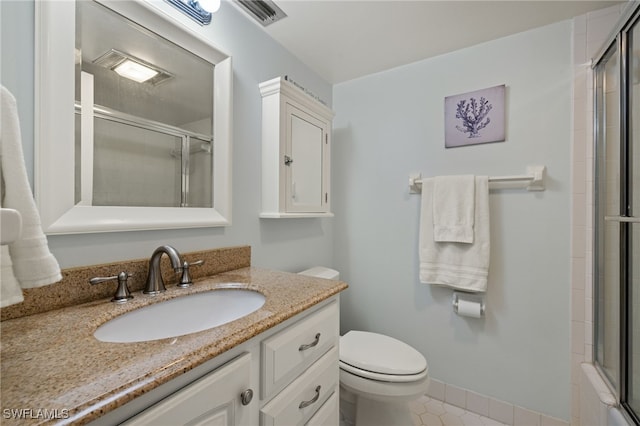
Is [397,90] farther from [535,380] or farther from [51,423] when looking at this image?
[51,423]

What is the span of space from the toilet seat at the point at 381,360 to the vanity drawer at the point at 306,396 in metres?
0.29

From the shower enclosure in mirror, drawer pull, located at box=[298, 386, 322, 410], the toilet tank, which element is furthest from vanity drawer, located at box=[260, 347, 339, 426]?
the shower enclosure in mirror

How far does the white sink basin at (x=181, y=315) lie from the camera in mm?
741

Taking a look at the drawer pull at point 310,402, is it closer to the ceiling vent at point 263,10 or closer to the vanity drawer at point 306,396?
the vanity drawer at point 306,396

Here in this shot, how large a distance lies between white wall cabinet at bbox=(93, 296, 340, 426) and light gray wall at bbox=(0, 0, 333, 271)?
0.56 meters

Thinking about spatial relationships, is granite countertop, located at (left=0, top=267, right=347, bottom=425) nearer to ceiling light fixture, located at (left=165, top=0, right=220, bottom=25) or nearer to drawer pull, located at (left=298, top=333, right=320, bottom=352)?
drawer pull, located at (left=298, top=333, right=320, bottom=352)

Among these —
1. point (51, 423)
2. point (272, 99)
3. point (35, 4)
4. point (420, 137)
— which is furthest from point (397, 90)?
point (51, 423)

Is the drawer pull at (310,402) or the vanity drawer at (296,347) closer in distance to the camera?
the vanity drawer at (296,347)

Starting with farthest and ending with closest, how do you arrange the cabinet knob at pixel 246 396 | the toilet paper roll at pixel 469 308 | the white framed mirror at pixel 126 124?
the toilet paper roll at pixel 469 308 < the white framed mirror at pixel 126 124 < the cabinet knob at pixel 246 396

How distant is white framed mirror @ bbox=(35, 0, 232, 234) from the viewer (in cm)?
74

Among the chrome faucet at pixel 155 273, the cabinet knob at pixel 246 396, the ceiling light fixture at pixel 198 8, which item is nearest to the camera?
the cabinet knob at pixel 246 396

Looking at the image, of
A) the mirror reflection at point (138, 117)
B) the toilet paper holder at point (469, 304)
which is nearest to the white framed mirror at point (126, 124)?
the mirror reflection at point (138, 117)

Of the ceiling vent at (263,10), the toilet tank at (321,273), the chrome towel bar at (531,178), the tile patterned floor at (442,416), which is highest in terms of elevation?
the ceiling vent at (263,10)

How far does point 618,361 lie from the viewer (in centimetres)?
110
